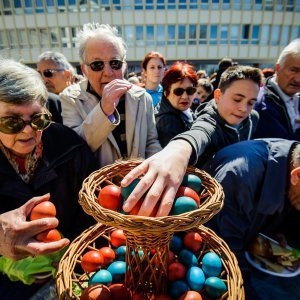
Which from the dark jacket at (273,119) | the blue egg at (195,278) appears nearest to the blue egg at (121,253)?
the blue egg at (195,278)

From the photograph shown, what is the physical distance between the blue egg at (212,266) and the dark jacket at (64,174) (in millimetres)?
896

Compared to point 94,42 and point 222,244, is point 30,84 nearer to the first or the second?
point 94,42

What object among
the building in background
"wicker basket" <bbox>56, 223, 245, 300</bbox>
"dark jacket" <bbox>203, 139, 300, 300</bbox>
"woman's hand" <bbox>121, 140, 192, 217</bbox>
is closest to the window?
the building in background

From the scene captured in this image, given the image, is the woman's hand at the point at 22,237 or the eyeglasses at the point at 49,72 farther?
the eyeglasses at the point at 49,72

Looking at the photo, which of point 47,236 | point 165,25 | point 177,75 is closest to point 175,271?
point 47,236

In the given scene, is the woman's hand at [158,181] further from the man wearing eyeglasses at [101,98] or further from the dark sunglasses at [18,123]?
the man wearing eyeglasses at [101,98]

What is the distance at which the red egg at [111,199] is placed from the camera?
108 centimetres

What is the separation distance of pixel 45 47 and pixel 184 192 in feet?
96.0

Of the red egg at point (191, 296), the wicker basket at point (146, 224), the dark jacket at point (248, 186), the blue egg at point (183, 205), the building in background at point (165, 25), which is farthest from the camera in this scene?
the building in background at point (165, 25)

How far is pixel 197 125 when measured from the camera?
1.89m

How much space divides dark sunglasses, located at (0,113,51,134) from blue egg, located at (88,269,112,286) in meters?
0.90

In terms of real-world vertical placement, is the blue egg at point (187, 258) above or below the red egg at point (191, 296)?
below

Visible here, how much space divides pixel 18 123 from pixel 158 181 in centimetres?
97

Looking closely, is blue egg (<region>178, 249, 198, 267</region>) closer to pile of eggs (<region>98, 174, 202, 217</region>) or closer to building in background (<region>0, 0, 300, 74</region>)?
pile of eggs (<region>98, 174, 202, 217</region>)
